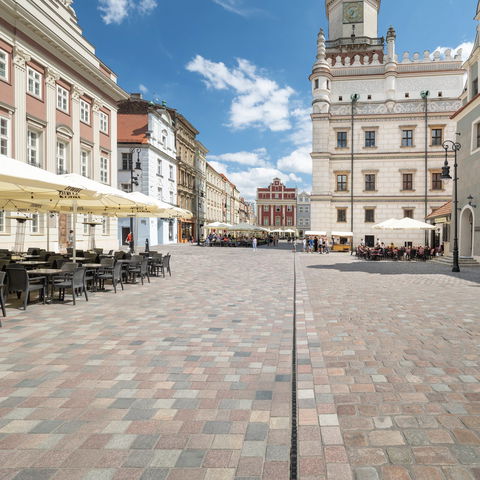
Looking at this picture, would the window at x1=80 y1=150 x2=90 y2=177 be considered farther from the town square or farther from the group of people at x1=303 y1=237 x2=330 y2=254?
the group of people at x1=303 y1=237 x2=330 y2=254

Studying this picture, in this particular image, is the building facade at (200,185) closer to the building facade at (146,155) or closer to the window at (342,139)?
the building facade at (146,155)

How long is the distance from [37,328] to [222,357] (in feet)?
12.1

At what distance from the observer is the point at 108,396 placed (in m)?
4.01

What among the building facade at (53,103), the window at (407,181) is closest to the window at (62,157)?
the building facade at (53,103)

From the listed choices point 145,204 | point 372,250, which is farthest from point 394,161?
point 145,204

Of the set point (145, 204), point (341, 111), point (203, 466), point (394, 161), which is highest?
point (341, 111)

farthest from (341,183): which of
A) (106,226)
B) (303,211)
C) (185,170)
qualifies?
(303,211)

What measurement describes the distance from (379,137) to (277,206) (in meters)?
68.3

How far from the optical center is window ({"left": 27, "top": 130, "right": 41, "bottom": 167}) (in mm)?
20859

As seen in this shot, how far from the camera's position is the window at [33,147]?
821 inches

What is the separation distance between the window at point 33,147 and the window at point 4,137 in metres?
1.76

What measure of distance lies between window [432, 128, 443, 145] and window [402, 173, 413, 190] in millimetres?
3769

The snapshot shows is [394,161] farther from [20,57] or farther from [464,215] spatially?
[20,57]

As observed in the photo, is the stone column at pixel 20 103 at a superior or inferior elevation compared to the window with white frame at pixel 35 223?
superior
